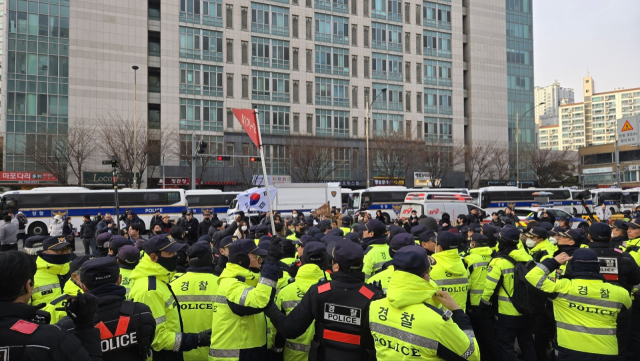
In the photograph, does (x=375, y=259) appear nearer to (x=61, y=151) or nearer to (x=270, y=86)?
(x=61, y=151)

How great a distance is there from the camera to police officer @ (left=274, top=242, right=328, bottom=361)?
14.5 ft

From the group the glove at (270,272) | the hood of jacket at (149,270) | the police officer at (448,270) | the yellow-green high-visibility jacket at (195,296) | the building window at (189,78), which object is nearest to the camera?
the glove at (270,272)

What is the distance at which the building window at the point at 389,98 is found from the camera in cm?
5262

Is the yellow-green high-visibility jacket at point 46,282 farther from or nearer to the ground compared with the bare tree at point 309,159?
nearer to the ground

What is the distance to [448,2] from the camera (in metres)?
57.3

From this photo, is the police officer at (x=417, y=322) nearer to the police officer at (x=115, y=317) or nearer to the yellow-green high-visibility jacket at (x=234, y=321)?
the yellow-green high-visibility jacket at (x=234, y=321)

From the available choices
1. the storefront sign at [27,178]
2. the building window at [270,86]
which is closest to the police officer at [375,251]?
the storefront sign at [27,178]

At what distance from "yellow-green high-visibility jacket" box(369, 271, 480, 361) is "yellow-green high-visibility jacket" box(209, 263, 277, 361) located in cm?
123

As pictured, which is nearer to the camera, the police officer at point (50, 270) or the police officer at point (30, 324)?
the police officer at point (30, 324)

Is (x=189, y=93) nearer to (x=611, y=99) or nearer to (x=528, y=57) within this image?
(x=528, y=57)

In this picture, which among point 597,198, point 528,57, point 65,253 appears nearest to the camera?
point 65,253

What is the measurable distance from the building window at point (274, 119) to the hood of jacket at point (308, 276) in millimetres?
43368

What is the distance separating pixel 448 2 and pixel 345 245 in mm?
59892

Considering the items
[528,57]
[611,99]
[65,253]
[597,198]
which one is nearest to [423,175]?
[597,198]
